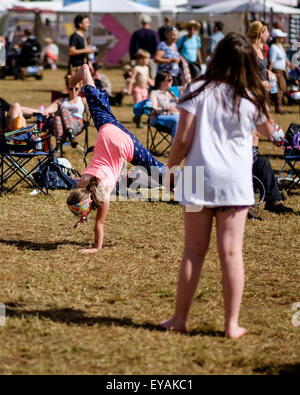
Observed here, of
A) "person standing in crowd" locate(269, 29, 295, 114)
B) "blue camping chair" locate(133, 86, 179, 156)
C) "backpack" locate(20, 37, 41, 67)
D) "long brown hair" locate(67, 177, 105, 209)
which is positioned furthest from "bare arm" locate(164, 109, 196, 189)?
"backpack" locate(20, 37, 41, 67)

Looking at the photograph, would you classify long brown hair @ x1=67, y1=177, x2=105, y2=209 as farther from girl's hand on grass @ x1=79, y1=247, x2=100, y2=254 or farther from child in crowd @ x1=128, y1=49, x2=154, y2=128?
child in crowd @ x1=128, y1=49, x2=154, y2=128

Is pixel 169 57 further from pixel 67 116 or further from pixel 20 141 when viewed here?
pixel 20 141

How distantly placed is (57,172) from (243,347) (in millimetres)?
4664

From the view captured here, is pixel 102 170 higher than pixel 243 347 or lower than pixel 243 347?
higher

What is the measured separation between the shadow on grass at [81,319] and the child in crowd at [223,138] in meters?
0.58

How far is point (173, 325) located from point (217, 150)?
114cm

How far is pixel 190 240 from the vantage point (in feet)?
12.3

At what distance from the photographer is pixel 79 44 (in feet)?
38.1

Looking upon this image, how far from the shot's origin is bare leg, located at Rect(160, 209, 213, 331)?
3.70 m

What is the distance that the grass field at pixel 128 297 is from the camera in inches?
143

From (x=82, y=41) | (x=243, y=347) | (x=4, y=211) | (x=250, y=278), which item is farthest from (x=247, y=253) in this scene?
(x=82, y=41)

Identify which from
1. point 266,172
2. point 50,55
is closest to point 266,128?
point 266,172
